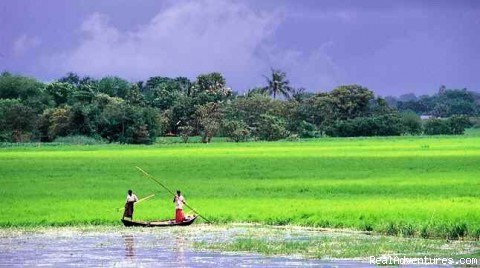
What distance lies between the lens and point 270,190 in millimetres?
39250

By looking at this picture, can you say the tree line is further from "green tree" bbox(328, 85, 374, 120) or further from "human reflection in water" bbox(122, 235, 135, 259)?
"human reflection in water" bbox(122, 235, 135, 259)

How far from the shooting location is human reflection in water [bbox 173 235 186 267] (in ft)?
69.6

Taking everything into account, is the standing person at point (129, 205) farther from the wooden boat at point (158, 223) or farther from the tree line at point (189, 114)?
the tree line at point (189, 114)

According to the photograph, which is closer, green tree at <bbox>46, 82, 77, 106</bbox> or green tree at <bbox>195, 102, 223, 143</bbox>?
green tree at <bbox>195, 102, 223, 143</bbox>

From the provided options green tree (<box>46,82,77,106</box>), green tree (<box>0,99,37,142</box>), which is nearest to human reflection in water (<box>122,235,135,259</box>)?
green tree (<box>0,99,37,142</box>)

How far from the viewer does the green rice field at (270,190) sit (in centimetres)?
2830

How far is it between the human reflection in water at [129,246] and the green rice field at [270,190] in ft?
11.2

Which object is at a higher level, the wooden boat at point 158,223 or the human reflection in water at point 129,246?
the wooden boat at point 158,223

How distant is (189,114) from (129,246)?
8732cm

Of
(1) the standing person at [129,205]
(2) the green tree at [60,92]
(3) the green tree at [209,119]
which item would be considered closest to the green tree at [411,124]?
(3) the green tree at [209,119]

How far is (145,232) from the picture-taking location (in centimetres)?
2653

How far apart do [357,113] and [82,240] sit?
97.5 metres

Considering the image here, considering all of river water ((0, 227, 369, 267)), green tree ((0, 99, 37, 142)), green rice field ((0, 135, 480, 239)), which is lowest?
river water ((0, 227, 369, 267))

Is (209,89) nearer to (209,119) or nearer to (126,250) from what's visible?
(209,119)
